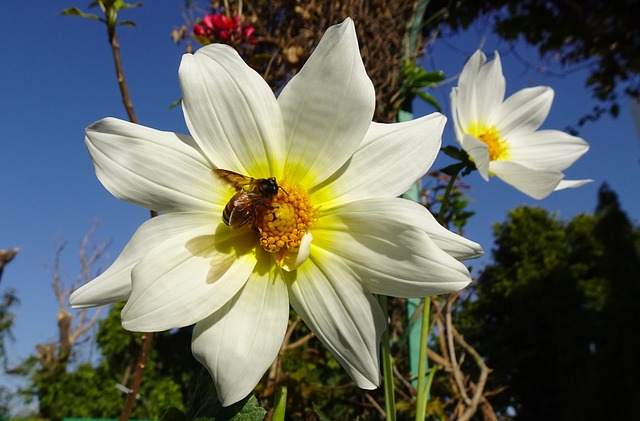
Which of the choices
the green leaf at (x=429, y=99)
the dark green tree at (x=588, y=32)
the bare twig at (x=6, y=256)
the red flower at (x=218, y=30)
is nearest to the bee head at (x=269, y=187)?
the red flower at (x=218, y=30)

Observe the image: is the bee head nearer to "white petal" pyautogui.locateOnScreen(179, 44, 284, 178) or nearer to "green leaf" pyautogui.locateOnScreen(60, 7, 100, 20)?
"white petal" pyautogui.locateOnScreen(179, 44, 284, 178)

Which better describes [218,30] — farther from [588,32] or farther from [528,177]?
[588,32]

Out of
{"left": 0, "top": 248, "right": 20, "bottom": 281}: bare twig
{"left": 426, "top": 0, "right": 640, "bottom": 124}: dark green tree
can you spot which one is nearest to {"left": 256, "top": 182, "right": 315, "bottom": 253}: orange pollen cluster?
{"left": 426, "top": 0, "right": 640, "bottom": 124}: dark green tree

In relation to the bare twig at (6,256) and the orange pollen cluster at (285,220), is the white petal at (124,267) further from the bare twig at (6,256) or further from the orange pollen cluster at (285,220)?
the bare twig at (6,256)

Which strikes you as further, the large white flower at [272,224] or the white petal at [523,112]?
the white petal at [523,112]

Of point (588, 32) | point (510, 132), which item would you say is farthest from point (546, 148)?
point (588, 32)

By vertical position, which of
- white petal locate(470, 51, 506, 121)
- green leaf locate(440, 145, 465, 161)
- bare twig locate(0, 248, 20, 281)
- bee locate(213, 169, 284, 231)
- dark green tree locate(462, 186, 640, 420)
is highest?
white petal locate(470, 51, 506, 121)
